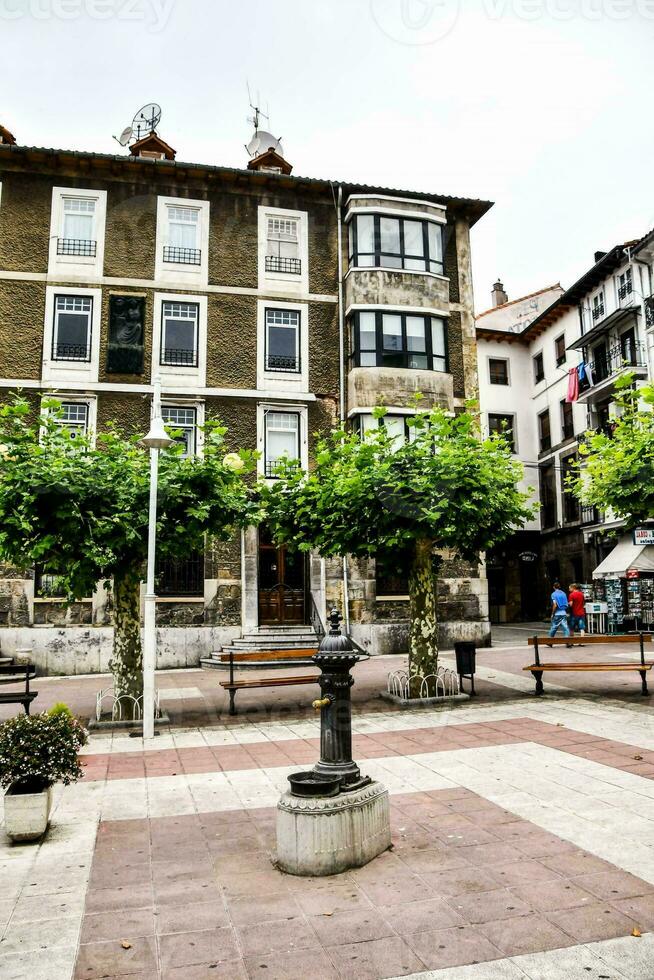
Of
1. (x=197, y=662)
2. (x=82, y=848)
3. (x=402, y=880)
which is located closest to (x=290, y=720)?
(x=82, y=848)

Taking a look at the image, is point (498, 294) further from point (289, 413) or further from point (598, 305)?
point (289, 413)

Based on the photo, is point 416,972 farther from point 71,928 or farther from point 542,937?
point 71,928

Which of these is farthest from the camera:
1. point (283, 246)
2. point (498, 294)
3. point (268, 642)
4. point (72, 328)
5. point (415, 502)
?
point (498, 294)

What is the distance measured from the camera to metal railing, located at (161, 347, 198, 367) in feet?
75.8

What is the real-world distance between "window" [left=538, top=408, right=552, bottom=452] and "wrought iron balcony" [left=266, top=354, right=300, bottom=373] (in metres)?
19.5

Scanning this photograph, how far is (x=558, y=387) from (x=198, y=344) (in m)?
21.4

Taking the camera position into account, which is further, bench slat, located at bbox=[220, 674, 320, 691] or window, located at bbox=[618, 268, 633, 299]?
window, located at bbox=[618, 268, 633, 299]

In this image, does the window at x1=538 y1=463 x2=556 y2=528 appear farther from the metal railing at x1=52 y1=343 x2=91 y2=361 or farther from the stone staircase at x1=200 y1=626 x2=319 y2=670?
the metal railing at x1=52 y1=343 x2=91 y2=361

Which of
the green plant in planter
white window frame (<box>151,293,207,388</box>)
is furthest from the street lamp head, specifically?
white window frame (<box>151,293,207,388</box>)

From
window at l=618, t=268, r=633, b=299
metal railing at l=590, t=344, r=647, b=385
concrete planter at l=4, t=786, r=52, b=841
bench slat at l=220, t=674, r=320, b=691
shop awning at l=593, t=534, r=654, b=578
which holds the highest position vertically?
window at l=618, t=268, r=633, b=299

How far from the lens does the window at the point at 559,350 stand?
124ft

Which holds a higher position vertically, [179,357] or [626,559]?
[179,357]

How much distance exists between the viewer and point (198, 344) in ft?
76.8

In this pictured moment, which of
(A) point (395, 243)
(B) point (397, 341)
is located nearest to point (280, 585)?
(B) point (397, 341)
